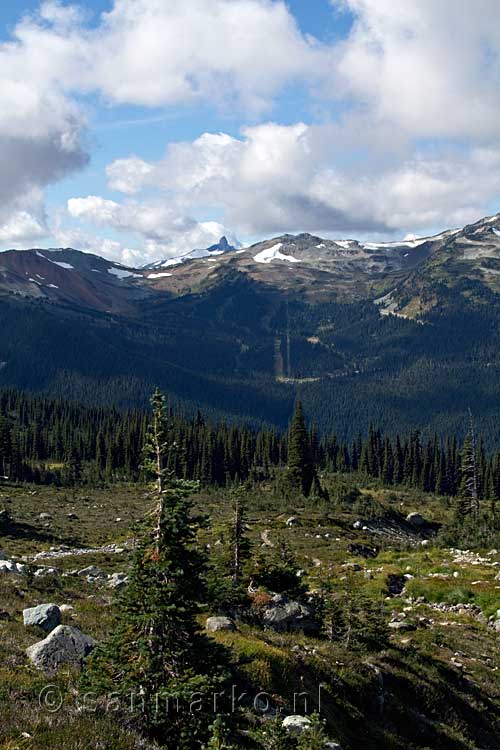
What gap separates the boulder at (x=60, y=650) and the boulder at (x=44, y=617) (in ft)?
10.3

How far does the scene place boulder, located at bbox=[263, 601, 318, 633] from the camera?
21766 mm

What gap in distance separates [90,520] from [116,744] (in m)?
54.8

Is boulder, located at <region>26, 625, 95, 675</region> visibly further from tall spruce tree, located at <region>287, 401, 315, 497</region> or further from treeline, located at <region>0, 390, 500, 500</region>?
treeline, located at <region>0, 390, 500, 500</region>

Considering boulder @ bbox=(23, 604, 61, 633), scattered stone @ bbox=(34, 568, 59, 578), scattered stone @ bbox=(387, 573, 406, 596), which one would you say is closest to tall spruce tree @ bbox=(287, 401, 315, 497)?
scattered stone @ bbox=(387, 573, 406, 596)

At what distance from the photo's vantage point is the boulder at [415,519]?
75506 millimetres

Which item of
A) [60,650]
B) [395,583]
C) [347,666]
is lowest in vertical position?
[395,583]

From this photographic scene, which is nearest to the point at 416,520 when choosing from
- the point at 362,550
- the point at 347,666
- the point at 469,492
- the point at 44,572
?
the point at 469,492

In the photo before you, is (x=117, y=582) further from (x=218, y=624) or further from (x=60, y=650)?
(x=60, y=650)

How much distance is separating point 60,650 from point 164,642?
3851 mm

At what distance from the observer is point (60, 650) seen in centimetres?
1505

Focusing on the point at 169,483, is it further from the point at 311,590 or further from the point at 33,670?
the point at 311,590

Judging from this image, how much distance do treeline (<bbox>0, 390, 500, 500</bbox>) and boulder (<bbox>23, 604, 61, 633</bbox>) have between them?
3583 inches

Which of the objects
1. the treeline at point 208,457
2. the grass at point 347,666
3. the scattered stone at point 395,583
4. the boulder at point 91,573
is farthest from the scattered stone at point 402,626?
the treeline at point 208,457

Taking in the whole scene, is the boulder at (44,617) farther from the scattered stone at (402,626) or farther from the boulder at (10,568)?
the scattered stone at (402,626)
